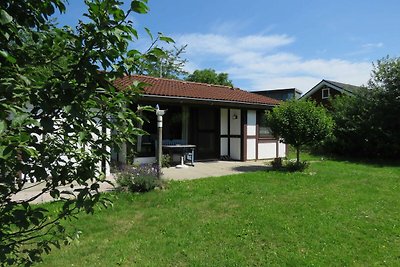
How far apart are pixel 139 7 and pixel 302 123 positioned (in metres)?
10.2

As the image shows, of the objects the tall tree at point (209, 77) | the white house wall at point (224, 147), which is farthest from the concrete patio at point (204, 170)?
the tall tree at point (209, 77)

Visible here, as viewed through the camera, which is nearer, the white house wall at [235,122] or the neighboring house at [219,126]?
the neighboring house at [219,126]

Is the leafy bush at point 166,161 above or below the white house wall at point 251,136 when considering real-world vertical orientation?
below

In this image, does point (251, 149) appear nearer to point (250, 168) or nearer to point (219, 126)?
point (219, 126)

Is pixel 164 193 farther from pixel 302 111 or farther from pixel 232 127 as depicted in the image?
pixel 232 127

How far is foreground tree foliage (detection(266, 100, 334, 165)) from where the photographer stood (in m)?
11.2

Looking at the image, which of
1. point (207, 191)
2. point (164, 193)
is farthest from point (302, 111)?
point (164, 193)

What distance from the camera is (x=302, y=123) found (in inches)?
439

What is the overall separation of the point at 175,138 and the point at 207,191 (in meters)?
5.76

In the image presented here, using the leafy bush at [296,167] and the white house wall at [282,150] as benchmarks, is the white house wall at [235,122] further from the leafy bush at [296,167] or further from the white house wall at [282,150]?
the leafy bush at [296,167]

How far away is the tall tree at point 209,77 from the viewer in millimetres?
45469

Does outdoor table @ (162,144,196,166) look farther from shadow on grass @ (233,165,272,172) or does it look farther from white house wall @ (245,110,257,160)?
white house wall @ (245,110,257,160)

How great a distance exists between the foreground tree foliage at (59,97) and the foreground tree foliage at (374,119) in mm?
17755

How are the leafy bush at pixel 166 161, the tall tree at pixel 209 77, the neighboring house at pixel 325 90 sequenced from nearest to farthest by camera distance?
the leafy bush at pixel 166 161, the neighboring house at pixel 325 90, the tall tree at pixel 209 77
